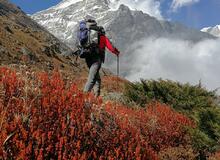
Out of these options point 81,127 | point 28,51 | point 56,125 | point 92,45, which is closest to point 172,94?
point 92,45

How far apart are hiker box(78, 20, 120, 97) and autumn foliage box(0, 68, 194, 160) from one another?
1.85 meters

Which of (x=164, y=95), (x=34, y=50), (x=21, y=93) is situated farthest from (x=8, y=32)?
(x=21, y=93)

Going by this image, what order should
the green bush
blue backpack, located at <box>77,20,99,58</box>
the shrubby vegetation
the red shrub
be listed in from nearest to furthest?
1. the red shrub
2. the shrubby vegetation
3. blue backpack, located at <box>77,20,99,58</box>
4. the green bush

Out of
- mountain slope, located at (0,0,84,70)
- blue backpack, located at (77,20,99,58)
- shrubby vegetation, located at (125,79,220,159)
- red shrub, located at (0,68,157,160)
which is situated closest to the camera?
red shrub, located at (0,68,157,160)

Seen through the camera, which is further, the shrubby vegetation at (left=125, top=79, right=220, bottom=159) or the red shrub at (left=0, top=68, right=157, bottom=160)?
the shrubby vegetation at (left=125, top=79, right=220, bottom=159)

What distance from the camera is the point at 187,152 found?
942 centimetres

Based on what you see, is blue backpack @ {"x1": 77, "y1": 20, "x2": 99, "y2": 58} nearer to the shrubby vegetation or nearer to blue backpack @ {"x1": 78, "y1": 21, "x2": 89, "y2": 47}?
blue backpack @ {"x1": 78, "y1": 21, "x2": 89, "y2": 47}

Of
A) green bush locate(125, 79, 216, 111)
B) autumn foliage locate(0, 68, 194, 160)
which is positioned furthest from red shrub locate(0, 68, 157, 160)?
green bush locate(125, 79, 216, 111)

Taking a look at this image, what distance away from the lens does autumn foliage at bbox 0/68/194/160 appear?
5820 millimetres

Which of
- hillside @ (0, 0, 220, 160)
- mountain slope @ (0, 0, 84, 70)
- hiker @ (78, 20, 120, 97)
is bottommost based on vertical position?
hillside @ (0, 0, 220, 160)

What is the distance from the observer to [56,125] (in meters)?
6.48

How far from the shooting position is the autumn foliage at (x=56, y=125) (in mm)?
5820

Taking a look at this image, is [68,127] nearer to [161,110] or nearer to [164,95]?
[161,110]

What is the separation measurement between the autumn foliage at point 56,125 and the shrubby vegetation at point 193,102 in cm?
157
